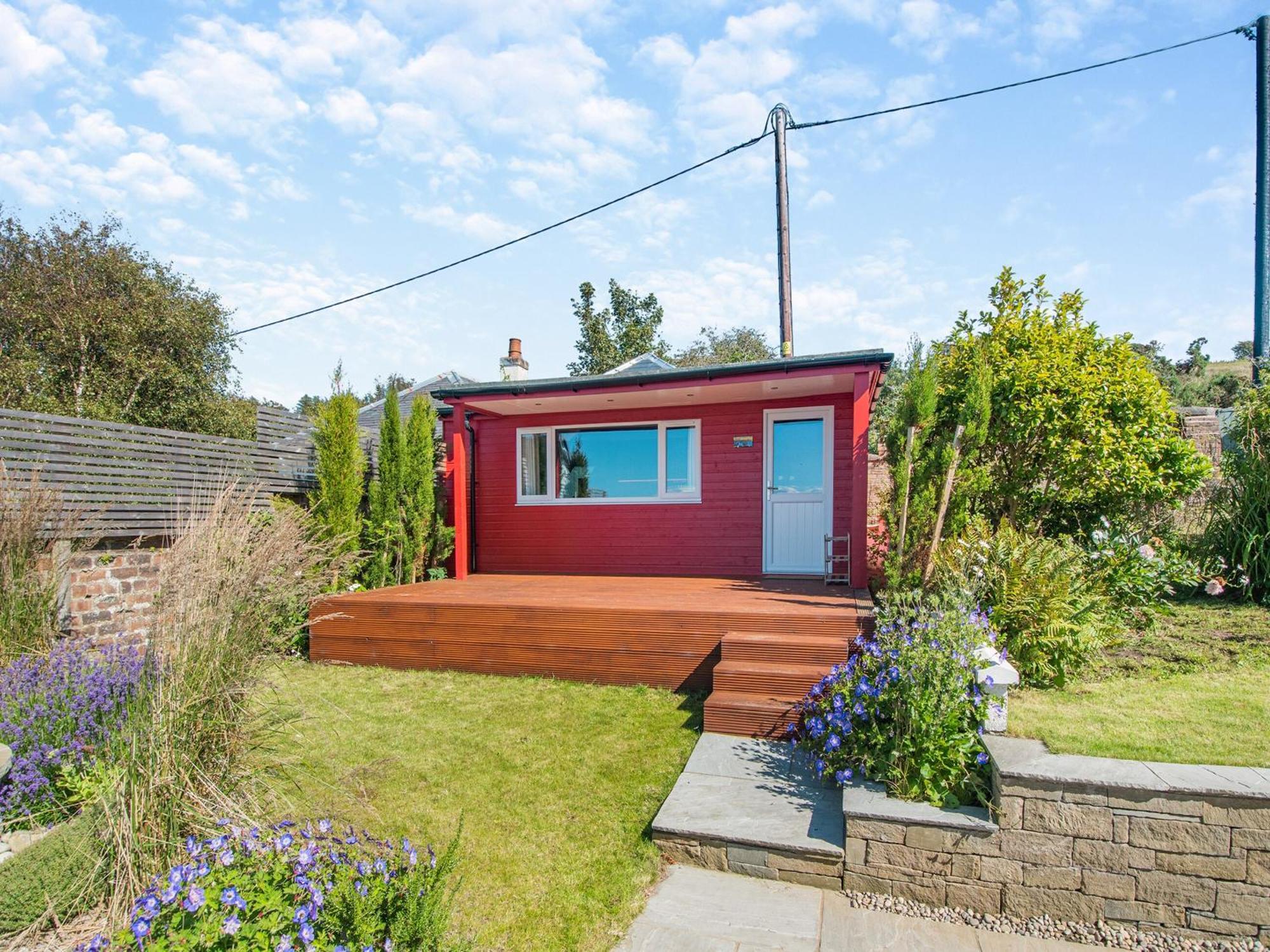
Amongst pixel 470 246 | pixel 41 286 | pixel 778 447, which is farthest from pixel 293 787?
pixel 41 286

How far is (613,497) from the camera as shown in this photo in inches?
336

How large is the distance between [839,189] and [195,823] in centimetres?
1143

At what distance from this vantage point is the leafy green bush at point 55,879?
221 centimetres

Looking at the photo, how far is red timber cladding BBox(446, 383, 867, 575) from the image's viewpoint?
7.92 metres

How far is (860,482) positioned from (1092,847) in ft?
13.0

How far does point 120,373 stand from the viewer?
14.9m

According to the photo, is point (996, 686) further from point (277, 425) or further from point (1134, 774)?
point (277, 425)

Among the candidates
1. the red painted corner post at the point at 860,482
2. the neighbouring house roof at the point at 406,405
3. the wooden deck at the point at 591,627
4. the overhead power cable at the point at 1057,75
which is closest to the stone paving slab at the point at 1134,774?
the wooden deck at the point at 591,627

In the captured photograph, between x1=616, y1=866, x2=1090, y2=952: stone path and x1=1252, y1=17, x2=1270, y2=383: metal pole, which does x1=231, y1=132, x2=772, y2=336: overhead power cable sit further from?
x1=616, y1=866, x2=1090, y2=952: stone path

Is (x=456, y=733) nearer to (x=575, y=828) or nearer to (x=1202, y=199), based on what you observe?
(x=575, y=828)

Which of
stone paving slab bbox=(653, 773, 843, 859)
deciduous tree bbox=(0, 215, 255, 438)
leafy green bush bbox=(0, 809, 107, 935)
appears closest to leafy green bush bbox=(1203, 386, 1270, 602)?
stone paving slab bbox=(653, 773, 843, 859)

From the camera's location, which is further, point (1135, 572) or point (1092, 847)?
point (1135, 572)

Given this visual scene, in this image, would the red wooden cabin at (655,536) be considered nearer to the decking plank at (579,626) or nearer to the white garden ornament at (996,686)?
the decking plank at (579,626)

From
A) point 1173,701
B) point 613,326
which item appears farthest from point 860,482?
point 613,326
